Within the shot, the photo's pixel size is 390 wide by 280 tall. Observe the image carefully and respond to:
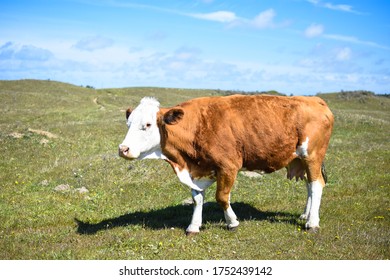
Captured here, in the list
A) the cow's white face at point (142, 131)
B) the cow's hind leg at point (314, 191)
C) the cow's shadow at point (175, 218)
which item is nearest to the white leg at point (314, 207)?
the cow's hind leg at point (314, 191)

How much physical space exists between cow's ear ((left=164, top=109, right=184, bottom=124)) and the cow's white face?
30 centimetres

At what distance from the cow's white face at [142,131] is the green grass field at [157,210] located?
7.46ft

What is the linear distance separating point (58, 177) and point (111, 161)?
8.95 feet

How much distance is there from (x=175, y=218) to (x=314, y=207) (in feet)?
13.8

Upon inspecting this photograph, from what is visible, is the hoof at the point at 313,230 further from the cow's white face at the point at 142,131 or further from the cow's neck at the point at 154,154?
the cow's white face at the point at 142,131

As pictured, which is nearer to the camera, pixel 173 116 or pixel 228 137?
pixel 173 116

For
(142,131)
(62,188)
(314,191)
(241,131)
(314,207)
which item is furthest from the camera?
(62,188)

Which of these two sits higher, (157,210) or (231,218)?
(231,218)

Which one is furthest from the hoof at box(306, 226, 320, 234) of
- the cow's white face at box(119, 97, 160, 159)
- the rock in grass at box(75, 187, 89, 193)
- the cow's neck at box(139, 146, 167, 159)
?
the rock in grass at box(75, 187, 89, 193)

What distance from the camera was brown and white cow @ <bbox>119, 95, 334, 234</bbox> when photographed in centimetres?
1045

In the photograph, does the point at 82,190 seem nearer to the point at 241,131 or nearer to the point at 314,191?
the point at 241,131

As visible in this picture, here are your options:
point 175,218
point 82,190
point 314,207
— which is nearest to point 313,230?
point 314,207

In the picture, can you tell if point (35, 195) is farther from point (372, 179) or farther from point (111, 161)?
point (372, 179)

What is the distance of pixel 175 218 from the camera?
42.0 feet
